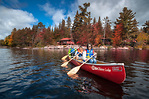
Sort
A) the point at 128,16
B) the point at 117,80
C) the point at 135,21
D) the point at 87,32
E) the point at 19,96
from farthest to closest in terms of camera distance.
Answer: the point at 87,32 → the point at 135,21 → the point at 128,16 → the point at 117,80 → the point at 19,96

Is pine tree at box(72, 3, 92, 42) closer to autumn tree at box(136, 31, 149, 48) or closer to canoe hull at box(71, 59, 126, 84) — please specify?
autumn tree at box(136, 31, 149, 48)

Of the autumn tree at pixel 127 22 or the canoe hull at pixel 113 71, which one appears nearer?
the canoe hull at pixel 113 71

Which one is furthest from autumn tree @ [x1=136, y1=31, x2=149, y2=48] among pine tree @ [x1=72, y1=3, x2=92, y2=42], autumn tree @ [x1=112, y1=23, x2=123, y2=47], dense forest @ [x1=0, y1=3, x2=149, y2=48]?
pine tree @ [x1=72, y1=3, x2=92, y2=42]

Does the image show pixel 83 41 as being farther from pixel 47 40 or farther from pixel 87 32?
pixel 47 40

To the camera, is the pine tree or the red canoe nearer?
the red canoe

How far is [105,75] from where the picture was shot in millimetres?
4934

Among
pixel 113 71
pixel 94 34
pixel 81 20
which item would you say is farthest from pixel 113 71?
pixel 81 20

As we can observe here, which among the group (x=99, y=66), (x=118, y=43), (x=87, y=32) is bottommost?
(x=99, y=66)

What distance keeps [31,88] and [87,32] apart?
4774 centimetres

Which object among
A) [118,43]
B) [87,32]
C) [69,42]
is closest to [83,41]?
[87,32]

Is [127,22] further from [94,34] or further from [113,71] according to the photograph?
[113,71]

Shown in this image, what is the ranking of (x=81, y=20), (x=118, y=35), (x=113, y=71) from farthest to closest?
(x=81, y=20)
(x=118, y=35)
(x=113, y=71)

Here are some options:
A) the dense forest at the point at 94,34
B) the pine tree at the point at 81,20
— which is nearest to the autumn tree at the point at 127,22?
the dense forest at the point at 94,34

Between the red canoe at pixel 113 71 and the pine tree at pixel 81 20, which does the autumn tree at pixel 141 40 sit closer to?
the pine tree at pixel 81 20
